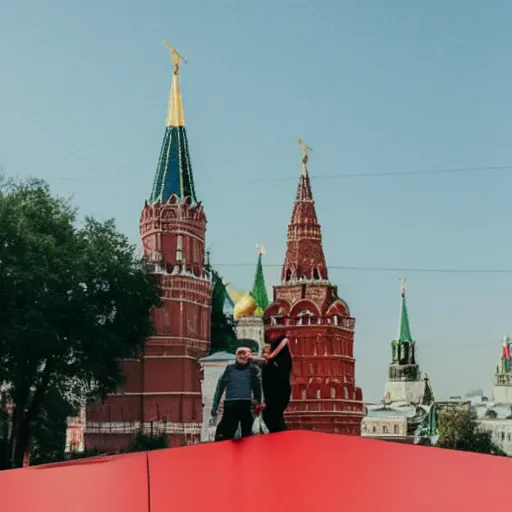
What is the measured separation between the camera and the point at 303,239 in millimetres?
35031

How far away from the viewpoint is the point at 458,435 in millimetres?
37281

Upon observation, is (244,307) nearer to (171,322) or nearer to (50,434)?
(171,322)

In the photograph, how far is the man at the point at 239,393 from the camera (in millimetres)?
6625

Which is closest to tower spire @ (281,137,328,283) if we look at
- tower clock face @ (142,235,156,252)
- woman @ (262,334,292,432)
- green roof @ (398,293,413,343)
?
tower clock face @ (142,235,156,252)

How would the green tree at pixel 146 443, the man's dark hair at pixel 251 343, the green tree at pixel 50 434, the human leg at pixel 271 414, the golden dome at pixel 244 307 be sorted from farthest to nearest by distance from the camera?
the golden dome at pixel 244 307 < the man's dark hair at pixel 251 343 < the green tree at pixel 146 443 < the green tree at pixel 50 434 < the human leg at pixel 271 414

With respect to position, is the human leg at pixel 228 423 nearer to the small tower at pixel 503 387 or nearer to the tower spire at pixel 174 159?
the tower spire at pixel 174 159

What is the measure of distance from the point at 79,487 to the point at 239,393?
6.52 feet

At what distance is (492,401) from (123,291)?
1230 inches

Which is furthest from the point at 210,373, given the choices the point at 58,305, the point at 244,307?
the point at 58,305

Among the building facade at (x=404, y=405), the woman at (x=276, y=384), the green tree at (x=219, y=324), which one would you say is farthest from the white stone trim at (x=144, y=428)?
the woman at (x=276, y=384)

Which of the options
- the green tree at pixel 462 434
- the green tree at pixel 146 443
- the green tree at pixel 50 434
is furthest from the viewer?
the green tree at pixel 462 434

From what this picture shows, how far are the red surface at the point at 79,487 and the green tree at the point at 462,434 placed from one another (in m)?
32.6

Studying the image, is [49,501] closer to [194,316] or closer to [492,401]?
[194,316]

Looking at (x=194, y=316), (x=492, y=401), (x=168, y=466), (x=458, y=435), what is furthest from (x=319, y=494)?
(x=492, y=401)
